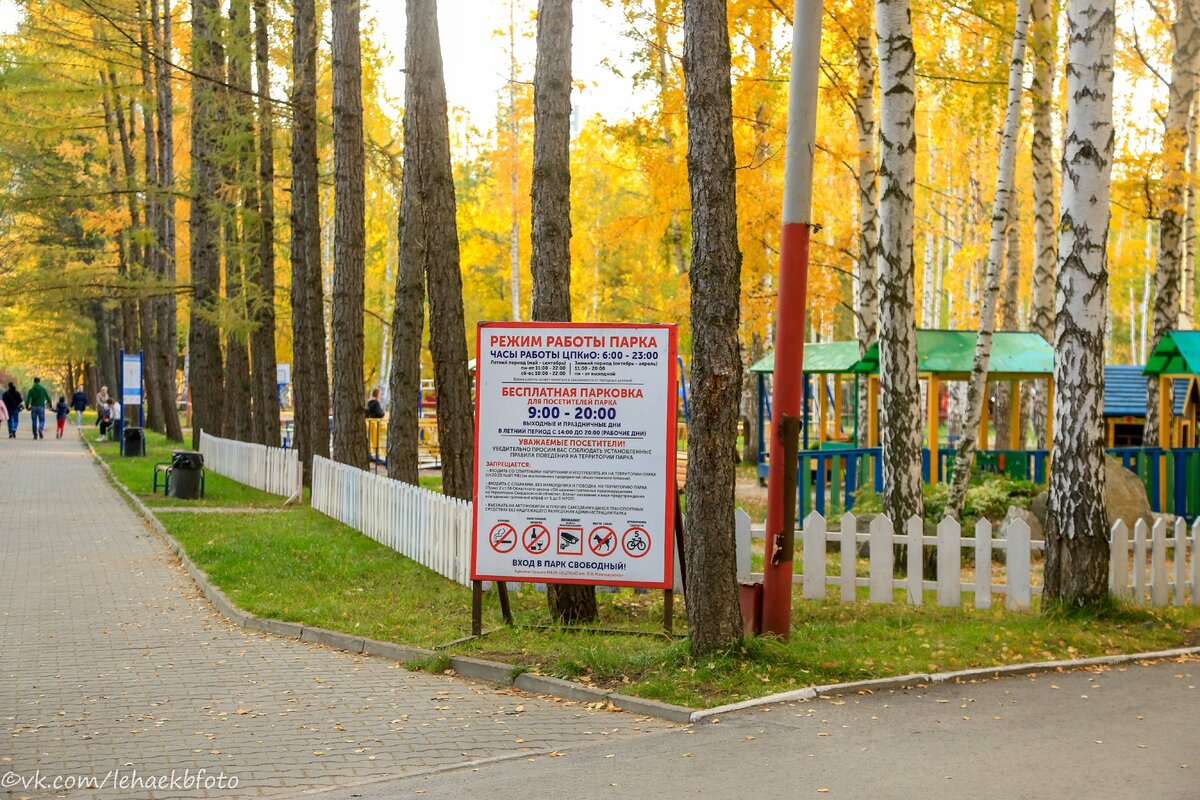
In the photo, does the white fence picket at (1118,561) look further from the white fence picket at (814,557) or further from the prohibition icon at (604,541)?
the prohibition icon at (604,541)

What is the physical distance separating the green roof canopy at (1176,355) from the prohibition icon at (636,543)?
1177 cm

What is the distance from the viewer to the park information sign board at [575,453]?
31.3 ft

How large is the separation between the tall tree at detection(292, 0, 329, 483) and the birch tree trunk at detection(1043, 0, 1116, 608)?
13.3 m

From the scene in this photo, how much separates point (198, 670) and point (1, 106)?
20.1 m

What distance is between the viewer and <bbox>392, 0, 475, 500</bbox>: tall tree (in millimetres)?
13820

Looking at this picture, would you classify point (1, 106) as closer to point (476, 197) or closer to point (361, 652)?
point (361, 652)

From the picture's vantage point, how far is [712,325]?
8.49 metres

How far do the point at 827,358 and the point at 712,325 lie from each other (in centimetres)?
1910

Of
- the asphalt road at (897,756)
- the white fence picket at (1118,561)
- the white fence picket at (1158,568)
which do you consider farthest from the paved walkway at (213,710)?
the white fence picket at (1158,568)

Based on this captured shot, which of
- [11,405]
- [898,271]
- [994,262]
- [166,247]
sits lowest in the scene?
[11,405]

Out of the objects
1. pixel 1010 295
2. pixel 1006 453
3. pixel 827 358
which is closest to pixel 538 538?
pixel 1006 453

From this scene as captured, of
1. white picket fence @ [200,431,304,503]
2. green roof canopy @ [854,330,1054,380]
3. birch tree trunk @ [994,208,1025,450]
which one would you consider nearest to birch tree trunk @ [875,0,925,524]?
green roof canopy @ [854,330,1054,380]

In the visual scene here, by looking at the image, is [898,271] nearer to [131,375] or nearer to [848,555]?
[848,555]

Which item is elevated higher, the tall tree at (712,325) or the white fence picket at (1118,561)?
the tall tree at (712,325)
